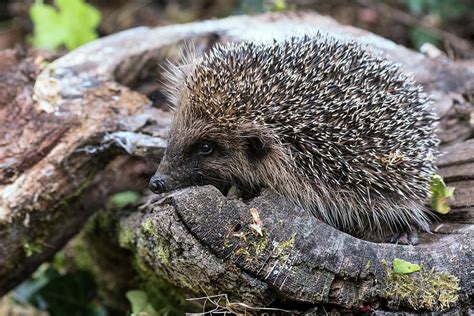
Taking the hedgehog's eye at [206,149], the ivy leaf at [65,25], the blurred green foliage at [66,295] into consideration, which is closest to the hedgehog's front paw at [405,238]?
the hedgehog's eye at [206,149]

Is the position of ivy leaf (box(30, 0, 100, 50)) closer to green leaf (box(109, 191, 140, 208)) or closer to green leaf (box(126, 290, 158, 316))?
green leaf (box(109, 191, 140, 208))

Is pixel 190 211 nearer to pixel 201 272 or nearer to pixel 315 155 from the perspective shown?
pixel 201 272

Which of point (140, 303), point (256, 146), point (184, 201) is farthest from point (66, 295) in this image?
point (184, 201)

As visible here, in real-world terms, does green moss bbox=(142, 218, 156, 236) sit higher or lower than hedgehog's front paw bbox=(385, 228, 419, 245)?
higher

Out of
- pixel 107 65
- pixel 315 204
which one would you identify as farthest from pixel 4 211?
pixel 315 204

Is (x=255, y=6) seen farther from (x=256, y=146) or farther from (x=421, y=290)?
(x=421, y=290)

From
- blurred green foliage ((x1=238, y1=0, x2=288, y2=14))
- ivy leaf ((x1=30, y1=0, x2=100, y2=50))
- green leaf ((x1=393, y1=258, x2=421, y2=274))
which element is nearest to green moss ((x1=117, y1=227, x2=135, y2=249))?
green leaf ((x1=393, y1=258, x2=421, y2=274))

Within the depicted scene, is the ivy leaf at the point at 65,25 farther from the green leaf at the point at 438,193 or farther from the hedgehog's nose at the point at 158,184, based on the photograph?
the green leaf at the point at 438,193
